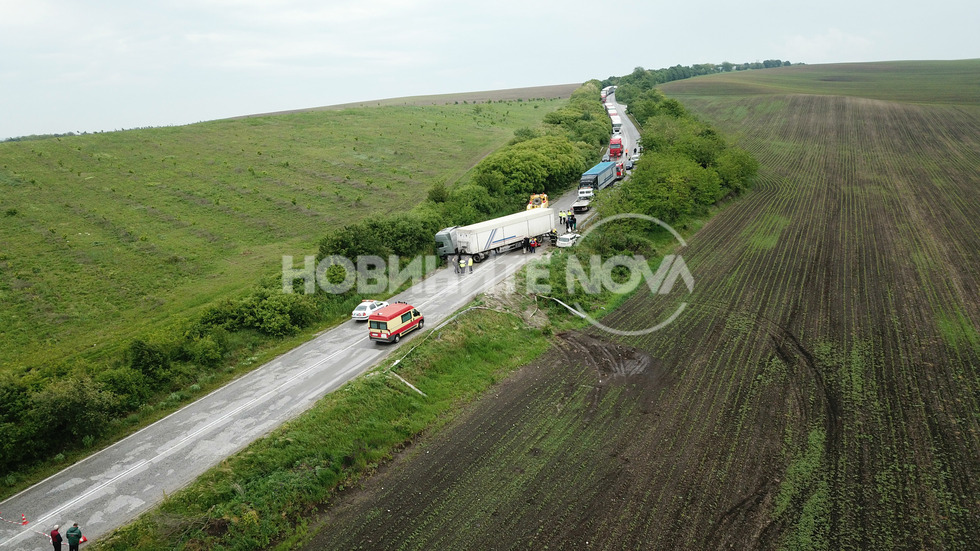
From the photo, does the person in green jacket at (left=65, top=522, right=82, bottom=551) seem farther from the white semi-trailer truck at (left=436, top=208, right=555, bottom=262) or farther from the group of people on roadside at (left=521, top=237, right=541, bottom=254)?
the group of people on roadside at (left=521, top=237, right=541, bottom=254)

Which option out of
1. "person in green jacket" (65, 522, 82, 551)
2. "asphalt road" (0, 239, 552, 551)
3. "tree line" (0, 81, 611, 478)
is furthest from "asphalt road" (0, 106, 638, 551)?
"tree line" (0, 81, 611, 478)

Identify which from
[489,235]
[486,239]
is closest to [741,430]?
→ [486,239]

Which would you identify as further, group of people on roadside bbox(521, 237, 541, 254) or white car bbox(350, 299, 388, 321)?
group of people on roadside bbox(521, 237, 541, 254)

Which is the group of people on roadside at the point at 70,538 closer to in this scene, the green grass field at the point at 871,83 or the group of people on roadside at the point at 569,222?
the group of people on roadside at the point at 569,222

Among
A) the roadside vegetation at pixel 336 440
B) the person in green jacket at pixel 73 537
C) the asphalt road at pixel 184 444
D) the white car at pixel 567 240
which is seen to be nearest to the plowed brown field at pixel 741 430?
the roadside vegetation at pixel 336 440

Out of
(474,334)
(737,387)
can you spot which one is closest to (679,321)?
(737,387)

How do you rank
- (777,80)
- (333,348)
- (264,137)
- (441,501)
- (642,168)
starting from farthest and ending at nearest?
(777,80) < (264,137) < (642,168) < (333,348) < (441,501)

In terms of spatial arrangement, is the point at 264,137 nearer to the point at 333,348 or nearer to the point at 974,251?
the point at 333,348

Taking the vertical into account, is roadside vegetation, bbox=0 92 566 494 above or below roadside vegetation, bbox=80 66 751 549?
above
